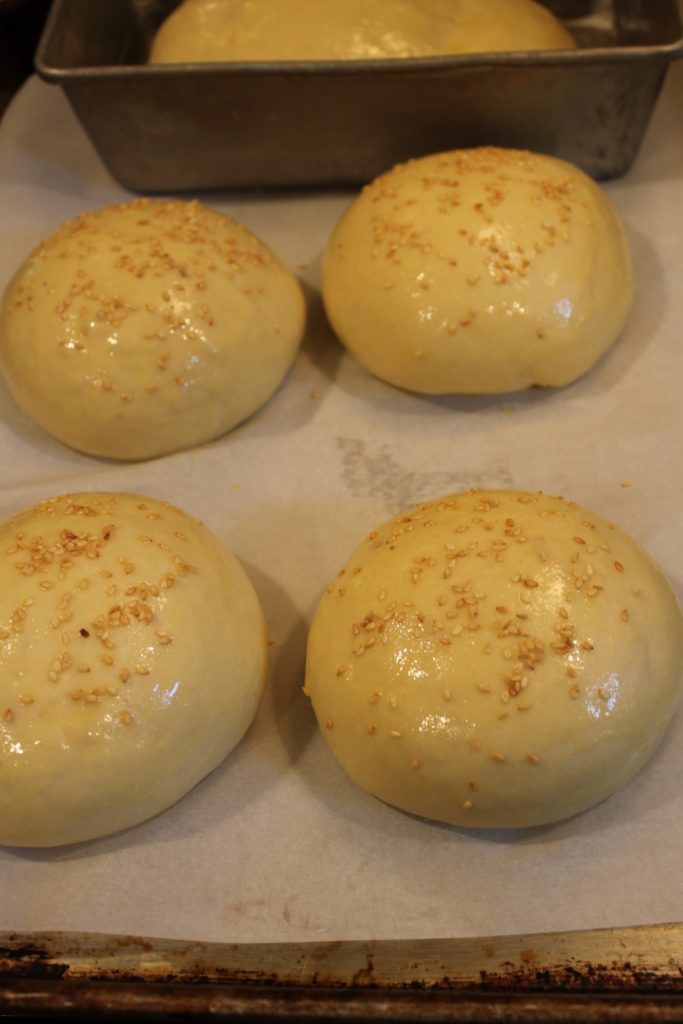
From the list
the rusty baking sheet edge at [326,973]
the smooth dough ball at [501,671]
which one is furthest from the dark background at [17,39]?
the rusty baking sheet edge at [326,973]

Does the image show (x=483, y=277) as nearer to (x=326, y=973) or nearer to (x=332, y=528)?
(x=332, y=528)

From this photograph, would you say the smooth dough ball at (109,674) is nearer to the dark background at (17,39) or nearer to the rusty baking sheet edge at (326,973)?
the rusty baking sheet edge at (326,973)

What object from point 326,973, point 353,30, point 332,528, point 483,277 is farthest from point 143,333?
point 326,973

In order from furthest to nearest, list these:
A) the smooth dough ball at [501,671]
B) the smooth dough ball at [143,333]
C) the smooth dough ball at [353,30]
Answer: the smooth dough ball at [353,30] < the smooth dough ball at [143,333] < the smooth dough ball at [501,671]

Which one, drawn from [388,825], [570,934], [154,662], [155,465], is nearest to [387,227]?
[155,465]

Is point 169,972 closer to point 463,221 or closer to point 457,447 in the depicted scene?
point 457,447

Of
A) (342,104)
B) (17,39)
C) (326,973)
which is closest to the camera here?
(326,973)

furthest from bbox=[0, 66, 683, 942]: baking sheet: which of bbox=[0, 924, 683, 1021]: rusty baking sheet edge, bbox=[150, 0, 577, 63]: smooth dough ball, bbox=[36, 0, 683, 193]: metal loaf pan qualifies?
bbox=[150, 0, 577, 63]: smooth dough ball
